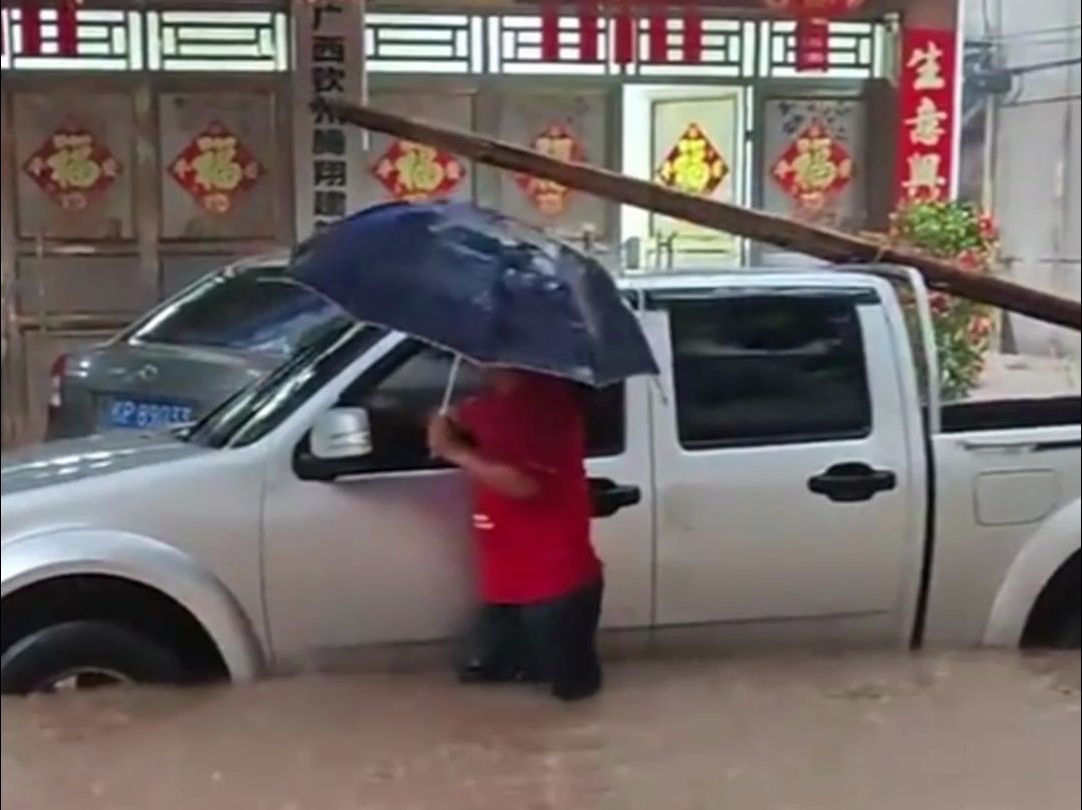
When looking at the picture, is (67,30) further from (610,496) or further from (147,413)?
(610,496)

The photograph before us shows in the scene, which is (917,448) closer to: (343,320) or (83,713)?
(343,320)

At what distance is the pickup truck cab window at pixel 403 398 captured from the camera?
1.12m

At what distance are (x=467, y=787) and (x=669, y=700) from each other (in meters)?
0.17

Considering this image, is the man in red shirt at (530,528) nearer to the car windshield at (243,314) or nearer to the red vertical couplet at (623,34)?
the car windshield at (243,314)

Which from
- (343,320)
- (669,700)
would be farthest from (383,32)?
(669,700)

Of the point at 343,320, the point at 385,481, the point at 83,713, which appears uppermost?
the point at 343,320

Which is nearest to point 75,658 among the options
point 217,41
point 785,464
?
point 217,41

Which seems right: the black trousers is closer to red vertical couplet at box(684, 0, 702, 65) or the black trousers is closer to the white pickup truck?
the white pickup truck

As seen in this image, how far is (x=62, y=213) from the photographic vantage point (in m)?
1.05

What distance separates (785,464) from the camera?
1185 mm

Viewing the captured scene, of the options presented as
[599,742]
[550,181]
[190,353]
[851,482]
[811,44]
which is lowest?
[599,742]

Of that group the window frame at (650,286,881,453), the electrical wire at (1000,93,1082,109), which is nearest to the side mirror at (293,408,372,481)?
the window frame at (650,286,881,453)

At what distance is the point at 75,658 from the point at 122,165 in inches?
13.8

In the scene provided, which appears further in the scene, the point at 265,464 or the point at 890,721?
the point at 890,721
